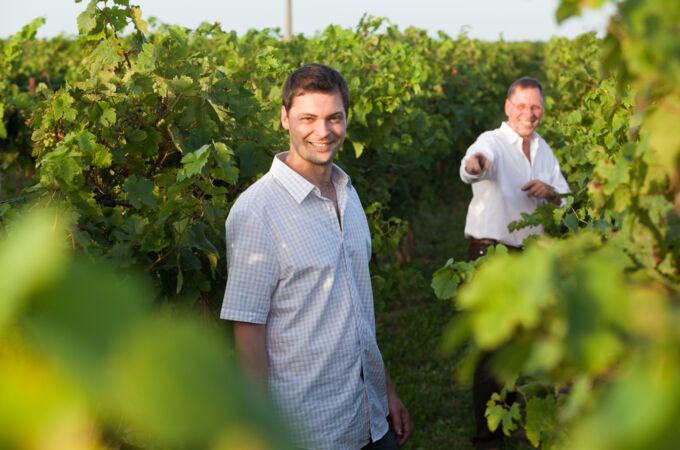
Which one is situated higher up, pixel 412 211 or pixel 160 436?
pixel 160 436

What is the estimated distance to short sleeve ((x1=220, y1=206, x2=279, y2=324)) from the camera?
259cm

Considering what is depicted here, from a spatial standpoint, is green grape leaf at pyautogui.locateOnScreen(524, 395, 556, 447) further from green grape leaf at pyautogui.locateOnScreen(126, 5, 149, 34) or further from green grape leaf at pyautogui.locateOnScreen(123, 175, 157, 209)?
green grape leaf at pyautogui.locateOnScreen(126, 5, 149, 34)

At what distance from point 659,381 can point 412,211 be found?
29.5 ft

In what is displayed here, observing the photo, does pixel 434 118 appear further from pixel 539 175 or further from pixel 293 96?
pixel 293 96

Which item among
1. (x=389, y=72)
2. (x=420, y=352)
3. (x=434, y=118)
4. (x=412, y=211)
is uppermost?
(x=389, y=72)

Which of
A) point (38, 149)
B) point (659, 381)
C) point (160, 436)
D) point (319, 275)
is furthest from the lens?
point (38, 149)

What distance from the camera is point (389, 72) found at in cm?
798

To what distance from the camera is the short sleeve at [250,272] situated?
102 inches

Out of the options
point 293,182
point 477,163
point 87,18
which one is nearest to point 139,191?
point 293,182

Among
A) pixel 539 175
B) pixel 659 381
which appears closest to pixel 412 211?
pixel 539 175

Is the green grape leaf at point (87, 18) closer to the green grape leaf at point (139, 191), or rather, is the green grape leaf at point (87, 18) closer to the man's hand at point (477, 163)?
the green grape leaf at point (139, 191)

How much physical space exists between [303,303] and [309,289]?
0.04 metres

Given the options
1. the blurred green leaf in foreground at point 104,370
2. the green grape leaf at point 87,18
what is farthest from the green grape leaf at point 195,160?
the blurred green leaf in foreground at point 104,370

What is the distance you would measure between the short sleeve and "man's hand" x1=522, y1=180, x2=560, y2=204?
2.74m
